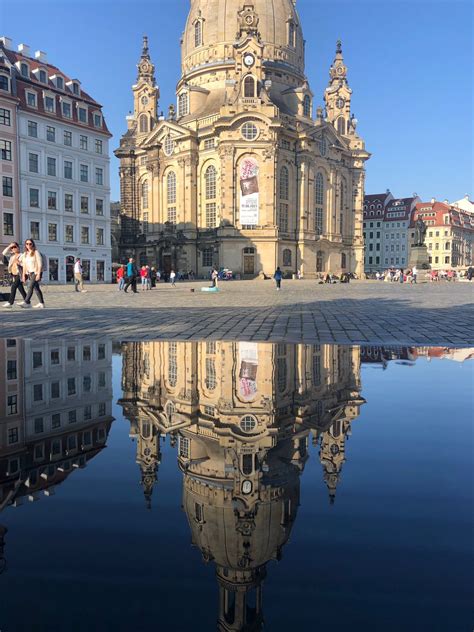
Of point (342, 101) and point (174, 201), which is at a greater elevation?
point (342, 101)

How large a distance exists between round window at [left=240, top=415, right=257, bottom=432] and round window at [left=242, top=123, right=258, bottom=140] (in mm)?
62952

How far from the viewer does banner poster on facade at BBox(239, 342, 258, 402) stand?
517 cm

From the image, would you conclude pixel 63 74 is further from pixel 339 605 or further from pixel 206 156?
pixel 339 605

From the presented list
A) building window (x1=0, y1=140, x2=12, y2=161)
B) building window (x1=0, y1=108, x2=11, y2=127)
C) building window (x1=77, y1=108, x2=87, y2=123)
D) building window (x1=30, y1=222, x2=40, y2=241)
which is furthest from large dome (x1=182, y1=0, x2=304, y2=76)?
building window (x1=30, y1=222, x2=40, y2=241)

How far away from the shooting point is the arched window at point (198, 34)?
7249cm

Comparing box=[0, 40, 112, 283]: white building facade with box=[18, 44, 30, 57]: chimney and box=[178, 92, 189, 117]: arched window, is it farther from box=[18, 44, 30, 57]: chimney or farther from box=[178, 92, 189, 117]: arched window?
box=[178, 92, 189, 117]: arched window

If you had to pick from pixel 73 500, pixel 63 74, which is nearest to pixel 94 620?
pixel 73 500

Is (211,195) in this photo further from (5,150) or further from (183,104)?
(5,150)

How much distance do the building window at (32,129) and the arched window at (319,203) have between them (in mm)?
38990

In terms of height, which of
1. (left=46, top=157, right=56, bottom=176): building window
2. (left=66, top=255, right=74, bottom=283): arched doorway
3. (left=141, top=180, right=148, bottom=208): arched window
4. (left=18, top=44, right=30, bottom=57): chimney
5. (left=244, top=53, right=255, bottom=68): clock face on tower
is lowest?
(left=66, top=255, right=74, bottom=283): arched doorway

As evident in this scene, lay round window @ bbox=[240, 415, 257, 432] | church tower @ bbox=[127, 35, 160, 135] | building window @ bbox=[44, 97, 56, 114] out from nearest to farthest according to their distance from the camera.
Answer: round window @ bbox=[240, 415, 257, 432], building window @ bbox=[44, 97, 56, 114], church tower @ bbox=[127, 35, 160, 135]

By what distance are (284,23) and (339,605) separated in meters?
83.0

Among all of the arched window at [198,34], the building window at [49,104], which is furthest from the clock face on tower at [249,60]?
the building window at [49,104]

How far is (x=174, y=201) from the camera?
71.0 meters
